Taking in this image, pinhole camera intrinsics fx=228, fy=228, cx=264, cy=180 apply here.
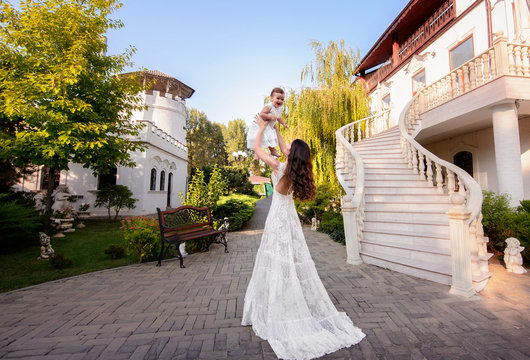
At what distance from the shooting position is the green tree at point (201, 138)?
33.5 metres

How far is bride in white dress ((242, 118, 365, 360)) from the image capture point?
2.15m

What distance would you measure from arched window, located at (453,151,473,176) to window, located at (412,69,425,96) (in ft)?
13.1

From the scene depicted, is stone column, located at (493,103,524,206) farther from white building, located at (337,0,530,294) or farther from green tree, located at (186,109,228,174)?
green tree, located at (186,109,228,174)

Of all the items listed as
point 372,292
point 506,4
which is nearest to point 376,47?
point 506,4

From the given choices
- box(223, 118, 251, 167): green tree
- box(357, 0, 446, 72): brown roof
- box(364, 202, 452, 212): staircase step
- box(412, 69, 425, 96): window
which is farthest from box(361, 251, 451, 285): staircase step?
box(223, 118, 251, 167): green tree

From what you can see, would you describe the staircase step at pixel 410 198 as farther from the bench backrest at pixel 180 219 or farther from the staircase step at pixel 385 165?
the bench backrest at pixel 180 219

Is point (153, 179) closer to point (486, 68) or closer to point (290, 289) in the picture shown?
point (290, 289)

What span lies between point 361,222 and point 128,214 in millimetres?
13471

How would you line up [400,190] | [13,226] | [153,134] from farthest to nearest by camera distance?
[153,134] < [400,190] < [13,226]

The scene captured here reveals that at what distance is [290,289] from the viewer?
7.69 feet

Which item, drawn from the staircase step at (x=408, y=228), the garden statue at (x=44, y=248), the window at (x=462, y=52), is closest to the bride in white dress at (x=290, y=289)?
the staircase step at (x=408, y=228)

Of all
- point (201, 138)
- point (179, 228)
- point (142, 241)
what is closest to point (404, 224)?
point (179, 228)

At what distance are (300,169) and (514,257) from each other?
199 inches

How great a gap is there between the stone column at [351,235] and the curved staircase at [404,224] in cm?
25
